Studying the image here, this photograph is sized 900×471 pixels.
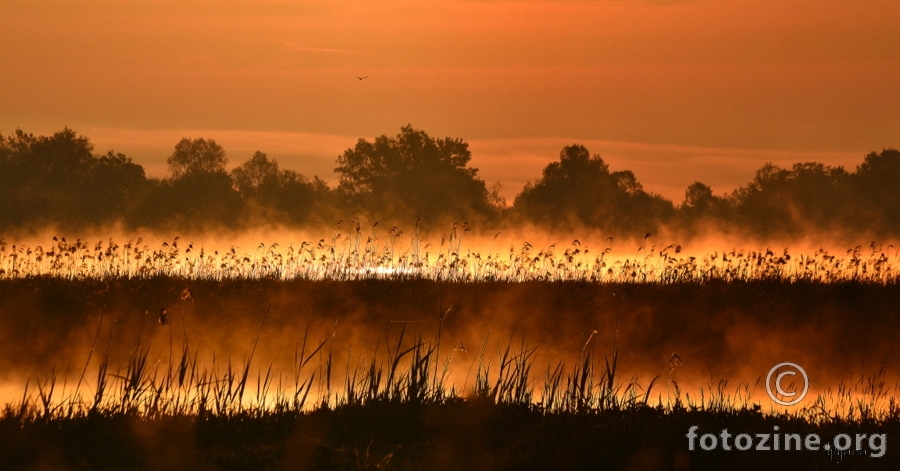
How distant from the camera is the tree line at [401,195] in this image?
180ft

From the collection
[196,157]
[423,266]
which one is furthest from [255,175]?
[423,266]

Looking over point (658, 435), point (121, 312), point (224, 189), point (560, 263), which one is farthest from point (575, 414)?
point (224, 189)

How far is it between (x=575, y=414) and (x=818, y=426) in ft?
7.99

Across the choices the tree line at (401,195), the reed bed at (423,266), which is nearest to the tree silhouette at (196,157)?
the tree line at (401,195)

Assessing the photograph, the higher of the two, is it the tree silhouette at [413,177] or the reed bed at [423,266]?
the tree silhouette at [413,177]

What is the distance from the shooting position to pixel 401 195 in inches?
2303

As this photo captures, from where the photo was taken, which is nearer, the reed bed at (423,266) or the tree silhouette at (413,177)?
the reed bed at (423,266)

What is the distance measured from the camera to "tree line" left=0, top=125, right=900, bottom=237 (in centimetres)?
5478

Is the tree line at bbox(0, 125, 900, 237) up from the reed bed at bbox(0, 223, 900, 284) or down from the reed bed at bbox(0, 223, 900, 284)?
up

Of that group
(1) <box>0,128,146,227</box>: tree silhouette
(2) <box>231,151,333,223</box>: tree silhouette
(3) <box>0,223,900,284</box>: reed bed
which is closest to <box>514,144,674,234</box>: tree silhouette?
(2) <box>231,151,333,223</box>: tree silhouette

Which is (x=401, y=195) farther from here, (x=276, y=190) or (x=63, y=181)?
(x=63, y=181)

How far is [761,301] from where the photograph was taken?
22078 mm

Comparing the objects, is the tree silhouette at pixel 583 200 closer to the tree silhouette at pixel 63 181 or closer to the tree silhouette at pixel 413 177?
the tree silhouette at pixel 413 177

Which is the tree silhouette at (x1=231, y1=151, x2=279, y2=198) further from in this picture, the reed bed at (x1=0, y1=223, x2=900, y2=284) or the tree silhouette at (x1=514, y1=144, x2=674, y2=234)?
the reed bed at (x1=0, y1=223, x2=900, y2=284)
